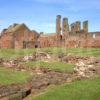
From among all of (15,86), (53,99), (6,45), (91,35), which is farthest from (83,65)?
(6,45)

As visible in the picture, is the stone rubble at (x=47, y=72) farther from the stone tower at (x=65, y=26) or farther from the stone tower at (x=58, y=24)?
the stone tower at (x=58, y=24)

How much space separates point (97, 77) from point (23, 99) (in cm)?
538

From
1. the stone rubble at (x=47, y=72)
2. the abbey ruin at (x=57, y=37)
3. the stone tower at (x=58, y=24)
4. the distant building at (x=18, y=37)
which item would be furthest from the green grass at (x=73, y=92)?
the distant building at (x=18, y=37)

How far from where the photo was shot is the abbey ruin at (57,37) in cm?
4586

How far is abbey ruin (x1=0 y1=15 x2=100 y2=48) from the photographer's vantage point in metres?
45.9

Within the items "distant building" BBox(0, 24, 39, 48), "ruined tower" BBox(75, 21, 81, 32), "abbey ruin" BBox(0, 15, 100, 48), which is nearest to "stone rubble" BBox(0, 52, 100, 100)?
"abbey ruin" BBox(0, 15, 100, 48)

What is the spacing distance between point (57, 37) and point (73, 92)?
41475 millimetres

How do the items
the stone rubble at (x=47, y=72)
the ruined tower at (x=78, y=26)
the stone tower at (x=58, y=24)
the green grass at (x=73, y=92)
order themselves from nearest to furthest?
the green grass at (x=73, y=92)
the stone rubble at (x=47, y=72)
the ruined tower at (x=78, y=26)
the stone tower at (x=58, y=24)

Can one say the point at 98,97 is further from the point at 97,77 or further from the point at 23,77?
the point at 23,77

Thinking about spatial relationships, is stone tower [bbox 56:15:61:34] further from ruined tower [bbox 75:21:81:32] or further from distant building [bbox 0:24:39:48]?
distant building [bbox 0:24:39:48]

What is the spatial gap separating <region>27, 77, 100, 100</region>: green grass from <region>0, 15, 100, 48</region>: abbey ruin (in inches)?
1045

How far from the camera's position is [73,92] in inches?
642

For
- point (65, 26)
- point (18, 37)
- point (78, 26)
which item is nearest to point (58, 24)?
point (65, 26)

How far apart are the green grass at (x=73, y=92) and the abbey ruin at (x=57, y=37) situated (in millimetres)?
26550
